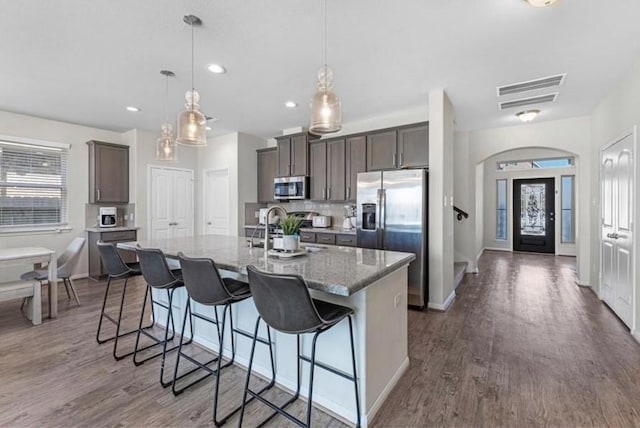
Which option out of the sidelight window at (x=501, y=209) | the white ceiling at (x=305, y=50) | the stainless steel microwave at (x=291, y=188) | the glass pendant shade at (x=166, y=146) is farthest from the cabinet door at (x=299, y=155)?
the sidelight window at (x=501, y=209)

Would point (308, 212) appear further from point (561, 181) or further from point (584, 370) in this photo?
point (561, 181)

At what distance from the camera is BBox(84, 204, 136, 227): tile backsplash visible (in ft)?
18.0

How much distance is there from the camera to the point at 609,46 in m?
2.72

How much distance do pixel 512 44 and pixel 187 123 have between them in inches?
114

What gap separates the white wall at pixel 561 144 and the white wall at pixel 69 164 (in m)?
6.72

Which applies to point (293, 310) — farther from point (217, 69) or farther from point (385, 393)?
point (217, 69)

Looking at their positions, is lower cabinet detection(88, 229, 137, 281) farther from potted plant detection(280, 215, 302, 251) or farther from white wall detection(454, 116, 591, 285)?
white wall detection(454, 116, 591, 285)

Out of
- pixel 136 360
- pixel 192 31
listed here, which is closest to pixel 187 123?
pixel 192 31

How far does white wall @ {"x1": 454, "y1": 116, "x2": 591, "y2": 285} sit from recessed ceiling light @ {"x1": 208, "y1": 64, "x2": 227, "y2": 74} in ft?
14.5

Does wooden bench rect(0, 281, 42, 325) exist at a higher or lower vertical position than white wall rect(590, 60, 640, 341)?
lower

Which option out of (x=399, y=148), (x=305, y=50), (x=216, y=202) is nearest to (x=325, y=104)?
(x=305, y=50)

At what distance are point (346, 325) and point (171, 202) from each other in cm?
543

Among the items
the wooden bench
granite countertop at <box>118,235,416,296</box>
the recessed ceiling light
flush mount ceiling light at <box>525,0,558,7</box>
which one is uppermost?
the recessed ceiling light

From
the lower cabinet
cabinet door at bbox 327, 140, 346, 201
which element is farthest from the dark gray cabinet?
the lower cabinet
